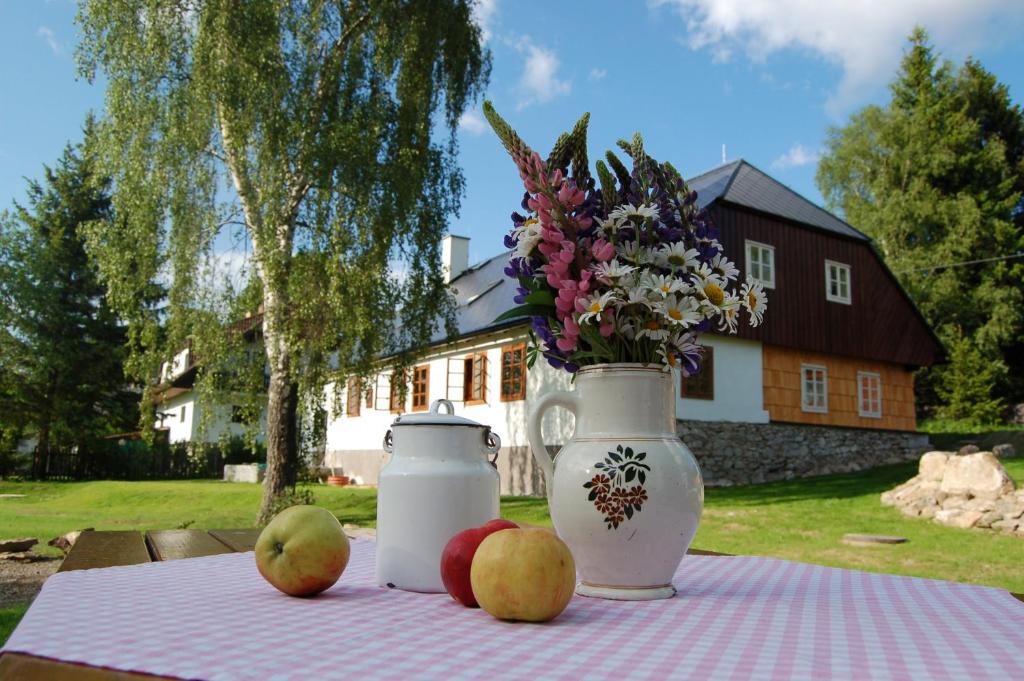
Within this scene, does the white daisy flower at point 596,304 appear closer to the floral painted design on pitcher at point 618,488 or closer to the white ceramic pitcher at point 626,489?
the white ceramic pitcher at point 626,489

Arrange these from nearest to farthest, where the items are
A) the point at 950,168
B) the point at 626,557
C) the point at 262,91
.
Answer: the point at 626,557, the point at 262,91, the point at 950,168

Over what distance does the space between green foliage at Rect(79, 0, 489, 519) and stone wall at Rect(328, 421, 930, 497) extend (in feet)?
14.9

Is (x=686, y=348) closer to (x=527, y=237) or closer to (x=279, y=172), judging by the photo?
Answer: (x=527, y=237)

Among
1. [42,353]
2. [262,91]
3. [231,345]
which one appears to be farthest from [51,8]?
[42,353]

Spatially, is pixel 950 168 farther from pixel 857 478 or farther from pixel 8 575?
pixel 8 575

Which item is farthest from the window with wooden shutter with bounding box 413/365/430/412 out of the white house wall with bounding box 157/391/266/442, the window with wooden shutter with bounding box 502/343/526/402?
the white house wall with bounding box 157/391/266/442

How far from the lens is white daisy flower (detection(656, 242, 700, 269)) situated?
4.89 feet

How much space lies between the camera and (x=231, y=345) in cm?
1057

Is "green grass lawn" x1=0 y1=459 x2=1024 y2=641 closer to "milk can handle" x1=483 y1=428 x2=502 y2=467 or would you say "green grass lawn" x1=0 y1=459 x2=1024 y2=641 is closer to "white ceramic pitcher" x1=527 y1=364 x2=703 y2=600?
"milk can handle" x1=483 y1=428 x2=502 y2=467

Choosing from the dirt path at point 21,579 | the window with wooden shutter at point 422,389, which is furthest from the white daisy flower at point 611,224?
the window with wooden shutter at point 422,389

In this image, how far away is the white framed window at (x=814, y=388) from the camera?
16.4m

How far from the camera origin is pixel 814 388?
16656 mm

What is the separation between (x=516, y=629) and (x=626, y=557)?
0.35 m

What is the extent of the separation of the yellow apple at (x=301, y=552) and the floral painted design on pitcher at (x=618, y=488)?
49 cm
